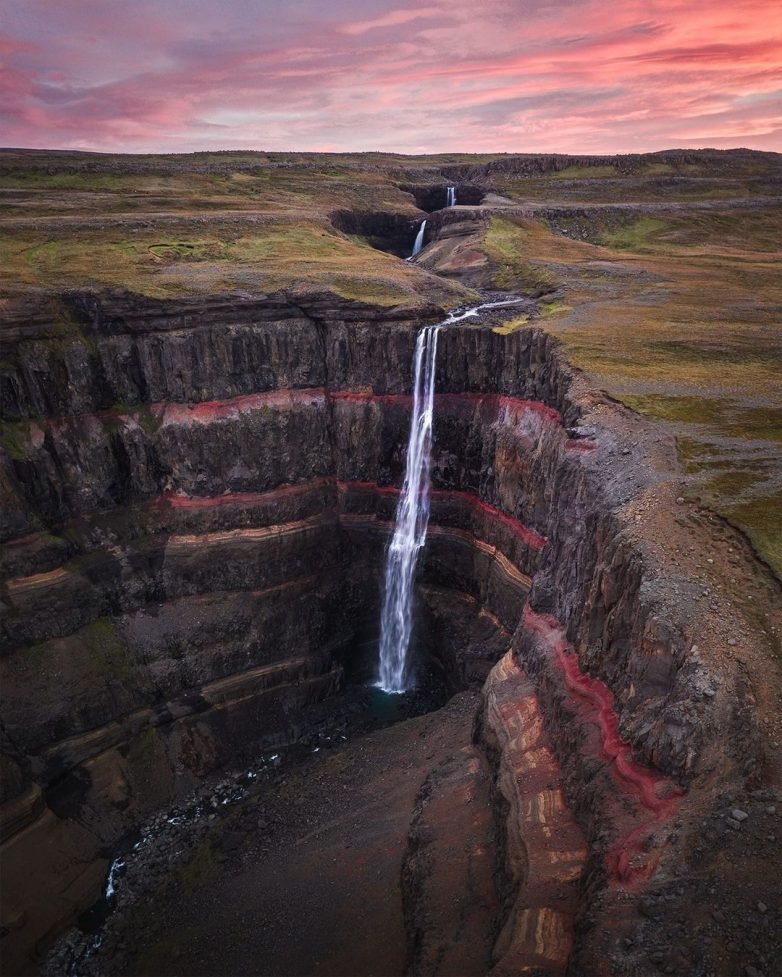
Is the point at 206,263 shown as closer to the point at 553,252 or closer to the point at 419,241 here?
the point at 419,241

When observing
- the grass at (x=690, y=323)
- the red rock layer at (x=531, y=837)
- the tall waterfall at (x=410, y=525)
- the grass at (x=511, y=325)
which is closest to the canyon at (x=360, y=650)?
the red rock layer at (x=531, y=837)

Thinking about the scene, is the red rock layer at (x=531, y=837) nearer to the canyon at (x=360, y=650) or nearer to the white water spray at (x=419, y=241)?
the canyon at (x=360, y=650)

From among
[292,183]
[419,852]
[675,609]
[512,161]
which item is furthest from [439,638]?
[512,161]

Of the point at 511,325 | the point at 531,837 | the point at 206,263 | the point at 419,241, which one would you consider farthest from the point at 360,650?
the point at 419,241

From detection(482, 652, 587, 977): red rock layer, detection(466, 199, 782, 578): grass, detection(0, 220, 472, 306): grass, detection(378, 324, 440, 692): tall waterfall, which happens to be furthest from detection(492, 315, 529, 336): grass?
detection(482, 652, 587, 977): red rock layer

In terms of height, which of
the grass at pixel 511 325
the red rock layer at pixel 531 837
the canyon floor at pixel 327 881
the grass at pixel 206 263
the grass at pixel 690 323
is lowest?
the canyon floor at pixel 327 881

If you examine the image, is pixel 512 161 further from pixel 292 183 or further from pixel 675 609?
pixel 675 609

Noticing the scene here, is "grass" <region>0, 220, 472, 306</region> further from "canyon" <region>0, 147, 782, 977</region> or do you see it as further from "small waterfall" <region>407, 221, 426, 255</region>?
"small waterfall" <region>407, 221, 426, 255</region>
